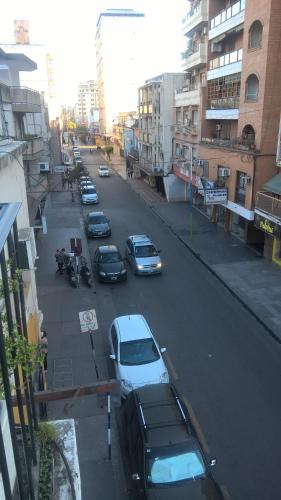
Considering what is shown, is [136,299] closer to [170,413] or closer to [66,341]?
[66,341]

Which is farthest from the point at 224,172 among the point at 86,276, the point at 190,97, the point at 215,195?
the point at 86,276

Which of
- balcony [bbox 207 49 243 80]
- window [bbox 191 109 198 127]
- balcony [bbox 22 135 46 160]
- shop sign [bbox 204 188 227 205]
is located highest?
balcony [bbox 207 49 243 80]

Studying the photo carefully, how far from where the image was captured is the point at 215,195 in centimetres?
2472

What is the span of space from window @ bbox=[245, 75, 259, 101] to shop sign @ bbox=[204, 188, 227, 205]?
5.51 m

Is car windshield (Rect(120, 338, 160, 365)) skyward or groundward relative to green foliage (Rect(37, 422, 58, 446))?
groundward

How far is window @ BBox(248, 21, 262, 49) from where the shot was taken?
21067 mm

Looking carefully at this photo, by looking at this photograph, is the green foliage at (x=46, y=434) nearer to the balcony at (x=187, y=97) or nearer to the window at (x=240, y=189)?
the window at (x=240, y=189)

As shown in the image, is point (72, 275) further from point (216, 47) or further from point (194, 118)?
point (216, 47)

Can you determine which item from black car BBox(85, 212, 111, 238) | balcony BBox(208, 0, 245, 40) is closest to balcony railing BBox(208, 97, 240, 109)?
balcony BBox(208, 0, 245, 40)

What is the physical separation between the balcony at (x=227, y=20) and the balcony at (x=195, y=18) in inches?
84.2

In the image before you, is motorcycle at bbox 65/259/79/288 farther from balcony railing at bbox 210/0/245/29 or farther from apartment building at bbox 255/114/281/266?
balcony railing at bbox 210/0/245/29

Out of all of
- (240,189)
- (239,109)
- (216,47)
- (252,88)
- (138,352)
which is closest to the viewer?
(138,352)

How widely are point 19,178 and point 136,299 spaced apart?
9553 mm

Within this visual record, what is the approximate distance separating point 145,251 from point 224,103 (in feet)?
39.2
